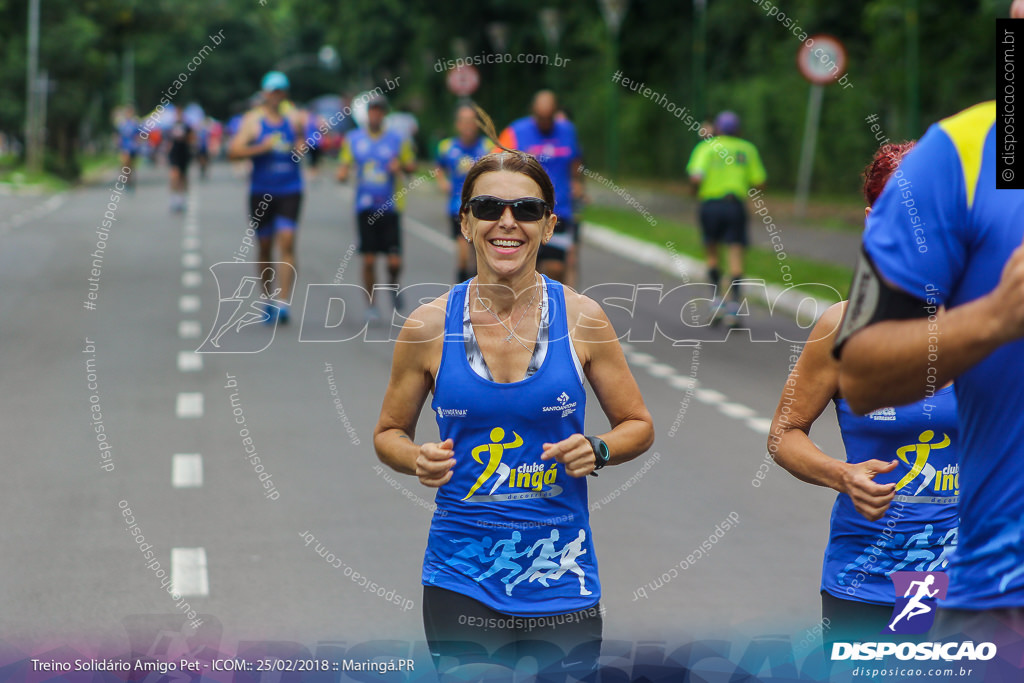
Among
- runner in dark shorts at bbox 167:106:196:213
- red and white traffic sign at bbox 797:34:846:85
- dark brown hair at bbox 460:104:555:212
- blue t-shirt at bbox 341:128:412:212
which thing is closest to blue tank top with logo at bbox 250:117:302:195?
blue t-shirt at bbox 341:128:412:212

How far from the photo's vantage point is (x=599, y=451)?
10.5ft

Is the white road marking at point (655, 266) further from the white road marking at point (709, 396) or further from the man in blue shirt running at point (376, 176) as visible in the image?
the man in blue shirt running at point (376, 176)

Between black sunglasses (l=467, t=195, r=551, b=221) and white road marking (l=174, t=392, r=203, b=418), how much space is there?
659 cm

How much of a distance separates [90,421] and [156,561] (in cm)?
345

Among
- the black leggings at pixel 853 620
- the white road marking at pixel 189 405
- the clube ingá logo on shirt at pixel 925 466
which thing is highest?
the clube ingá logo on shirt at pixel 925 466

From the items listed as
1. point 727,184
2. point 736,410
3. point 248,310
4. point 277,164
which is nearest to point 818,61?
point 727,184

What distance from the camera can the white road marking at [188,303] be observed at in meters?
15.3

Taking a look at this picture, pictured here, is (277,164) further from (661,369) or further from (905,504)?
(905,504)

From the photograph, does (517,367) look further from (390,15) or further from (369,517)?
(390,15)

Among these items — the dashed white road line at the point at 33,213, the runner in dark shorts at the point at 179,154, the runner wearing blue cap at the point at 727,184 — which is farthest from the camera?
the runner in dark shorts at the point at 179,154

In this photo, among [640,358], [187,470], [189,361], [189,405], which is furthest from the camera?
[640,358]

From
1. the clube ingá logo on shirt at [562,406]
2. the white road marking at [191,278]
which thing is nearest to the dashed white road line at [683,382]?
the clube ingá logo on shirt at [562,406]

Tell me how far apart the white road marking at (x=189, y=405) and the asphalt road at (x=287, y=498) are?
0.04 m

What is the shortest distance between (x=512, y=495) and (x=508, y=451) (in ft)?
0.30
